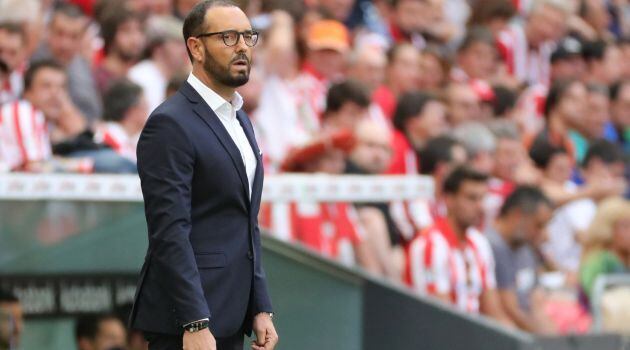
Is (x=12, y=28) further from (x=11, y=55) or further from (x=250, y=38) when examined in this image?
(x=250, y=38)

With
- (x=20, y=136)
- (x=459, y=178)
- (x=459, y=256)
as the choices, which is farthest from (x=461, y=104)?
(x=20, y=136)

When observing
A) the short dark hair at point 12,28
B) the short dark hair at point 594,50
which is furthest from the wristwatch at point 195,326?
the short dark hair at point 594,50

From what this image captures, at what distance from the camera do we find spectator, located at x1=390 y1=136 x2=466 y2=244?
8.68 metres

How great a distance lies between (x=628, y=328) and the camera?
358 inches

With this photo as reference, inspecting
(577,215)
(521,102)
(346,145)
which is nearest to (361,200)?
(346,145)

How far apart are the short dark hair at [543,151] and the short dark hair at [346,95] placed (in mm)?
2353

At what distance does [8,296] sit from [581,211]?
543 cm

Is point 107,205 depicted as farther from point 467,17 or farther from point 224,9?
point 467,17

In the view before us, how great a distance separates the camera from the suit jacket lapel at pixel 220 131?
14.8 feet

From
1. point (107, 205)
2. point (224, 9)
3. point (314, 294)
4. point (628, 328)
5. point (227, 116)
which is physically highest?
point (224, 9)

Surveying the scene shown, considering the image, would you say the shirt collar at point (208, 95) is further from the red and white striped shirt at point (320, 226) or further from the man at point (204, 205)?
the red and white striped shirt at point (320, 226)

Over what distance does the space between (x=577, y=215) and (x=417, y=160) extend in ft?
5.45

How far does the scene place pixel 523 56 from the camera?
14.6 metres

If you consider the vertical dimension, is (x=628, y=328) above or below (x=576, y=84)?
below
